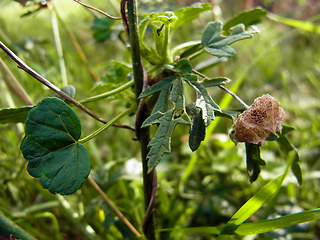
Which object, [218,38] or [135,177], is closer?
[218,38]

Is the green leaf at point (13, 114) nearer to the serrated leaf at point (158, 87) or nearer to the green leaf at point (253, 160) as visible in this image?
the serrated leaf at point (158, 87)

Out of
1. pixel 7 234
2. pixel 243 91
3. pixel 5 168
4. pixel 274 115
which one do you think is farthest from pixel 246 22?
pixel 243 91

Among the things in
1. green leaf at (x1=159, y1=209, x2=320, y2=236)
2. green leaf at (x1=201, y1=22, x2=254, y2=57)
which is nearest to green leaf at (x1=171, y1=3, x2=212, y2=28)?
green leaf at (x1=201, y1=22, x2=254, y2=57)

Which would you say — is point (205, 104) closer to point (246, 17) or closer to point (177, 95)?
point (177, 95)

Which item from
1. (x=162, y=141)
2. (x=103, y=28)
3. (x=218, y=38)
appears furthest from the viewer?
(x=103, y=28)

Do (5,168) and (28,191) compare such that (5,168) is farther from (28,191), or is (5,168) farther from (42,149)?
(42,149)

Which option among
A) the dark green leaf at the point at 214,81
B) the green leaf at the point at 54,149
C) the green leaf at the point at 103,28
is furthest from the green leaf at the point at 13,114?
the green leaf at the point at 103,28

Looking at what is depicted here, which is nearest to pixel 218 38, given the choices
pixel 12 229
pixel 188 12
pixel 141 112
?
pixel 188 12

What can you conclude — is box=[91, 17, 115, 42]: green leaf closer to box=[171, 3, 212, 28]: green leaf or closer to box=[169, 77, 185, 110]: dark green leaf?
box=[171, 3, 212, 28]: green leaf
